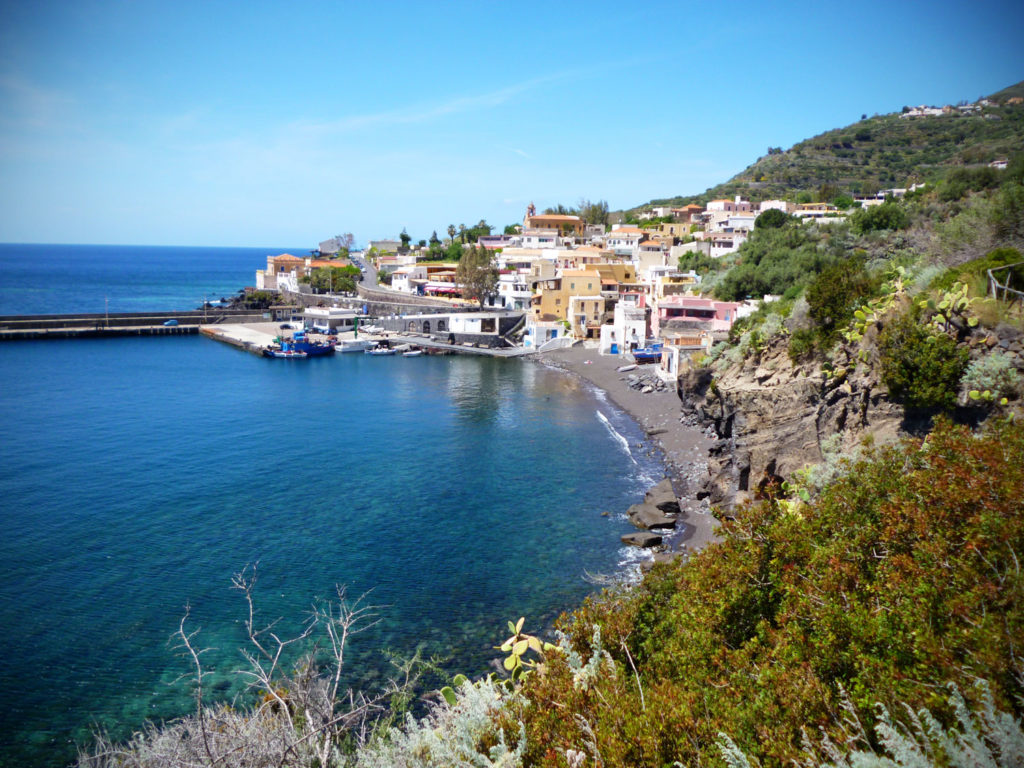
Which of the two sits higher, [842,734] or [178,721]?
[842,734]

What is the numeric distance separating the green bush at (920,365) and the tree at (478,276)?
52.9 m

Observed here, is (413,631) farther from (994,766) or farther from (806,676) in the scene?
(994,766)

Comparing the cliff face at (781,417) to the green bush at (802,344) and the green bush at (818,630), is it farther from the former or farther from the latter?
the green bush at (818,630)

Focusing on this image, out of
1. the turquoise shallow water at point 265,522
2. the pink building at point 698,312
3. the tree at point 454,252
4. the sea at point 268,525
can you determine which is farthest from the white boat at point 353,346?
the tree at point 454,252

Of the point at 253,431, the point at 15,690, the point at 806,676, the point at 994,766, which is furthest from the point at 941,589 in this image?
the point at 253,431

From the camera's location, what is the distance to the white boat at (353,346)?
5912cm

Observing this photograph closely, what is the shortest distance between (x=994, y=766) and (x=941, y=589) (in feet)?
6.63

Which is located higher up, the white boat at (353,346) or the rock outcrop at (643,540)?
the white boat at (353,346)

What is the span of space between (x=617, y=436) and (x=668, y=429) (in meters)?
2.52

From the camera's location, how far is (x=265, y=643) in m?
14.5

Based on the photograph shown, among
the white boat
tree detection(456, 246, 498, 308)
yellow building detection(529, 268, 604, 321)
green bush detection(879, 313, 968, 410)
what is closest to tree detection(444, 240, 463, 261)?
tree detection(456, 246, 498, 308)

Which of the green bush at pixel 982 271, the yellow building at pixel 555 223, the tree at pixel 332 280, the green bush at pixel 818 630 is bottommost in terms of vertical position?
the green bush at pixel 818 630

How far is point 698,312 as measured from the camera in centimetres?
4150

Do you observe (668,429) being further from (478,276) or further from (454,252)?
(454,252)
